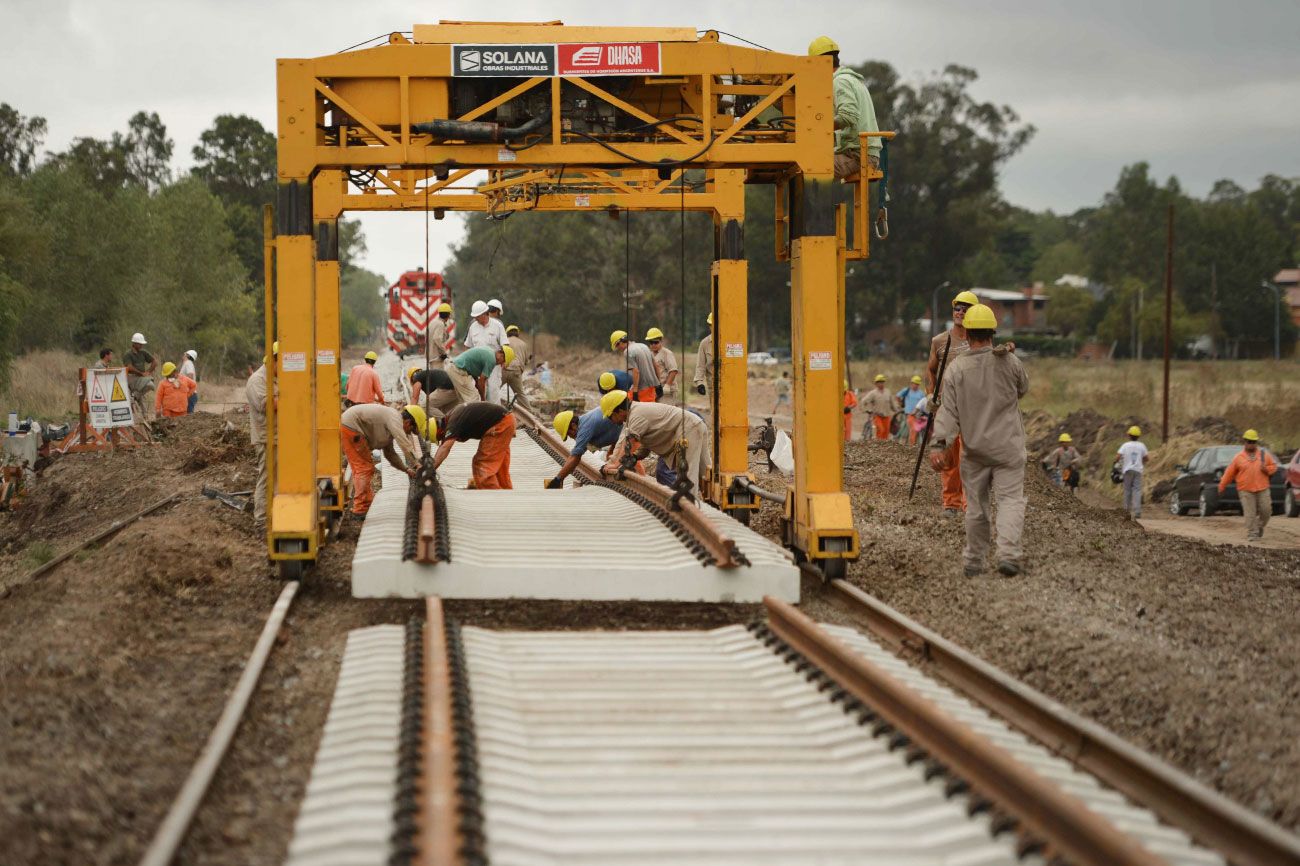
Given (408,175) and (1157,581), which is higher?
(408,175)

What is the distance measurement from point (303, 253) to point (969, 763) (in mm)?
5779

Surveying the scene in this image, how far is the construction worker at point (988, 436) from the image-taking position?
9.27m

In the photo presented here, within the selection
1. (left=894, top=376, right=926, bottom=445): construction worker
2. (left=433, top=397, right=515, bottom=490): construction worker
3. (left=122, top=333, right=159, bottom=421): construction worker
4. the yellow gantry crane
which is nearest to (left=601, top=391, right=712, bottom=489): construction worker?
(left=433, top=397, right=515, bottom=490): construction worker

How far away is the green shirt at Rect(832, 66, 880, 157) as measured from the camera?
9484 mm

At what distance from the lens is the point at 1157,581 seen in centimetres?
914

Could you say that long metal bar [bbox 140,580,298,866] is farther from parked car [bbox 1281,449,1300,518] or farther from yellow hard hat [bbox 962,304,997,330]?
parked car [bbox 1281,449,1300,518]

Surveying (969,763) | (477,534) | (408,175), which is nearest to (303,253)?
(477,534)

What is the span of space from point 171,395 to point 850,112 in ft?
70.4

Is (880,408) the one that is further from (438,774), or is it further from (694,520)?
(438,774)

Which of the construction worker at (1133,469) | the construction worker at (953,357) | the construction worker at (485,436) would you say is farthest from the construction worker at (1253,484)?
the construction worker at (485,436)

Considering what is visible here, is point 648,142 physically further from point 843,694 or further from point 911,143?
point 911,143

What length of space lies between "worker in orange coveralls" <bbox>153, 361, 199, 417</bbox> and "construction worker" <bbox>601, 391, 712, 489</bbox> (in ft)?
55.9

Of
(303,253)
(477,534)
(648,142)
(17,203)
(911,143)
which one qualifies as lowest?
(477,534)

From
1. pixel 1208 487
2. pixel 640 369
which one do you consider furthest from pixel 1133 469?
pixel 640 369
